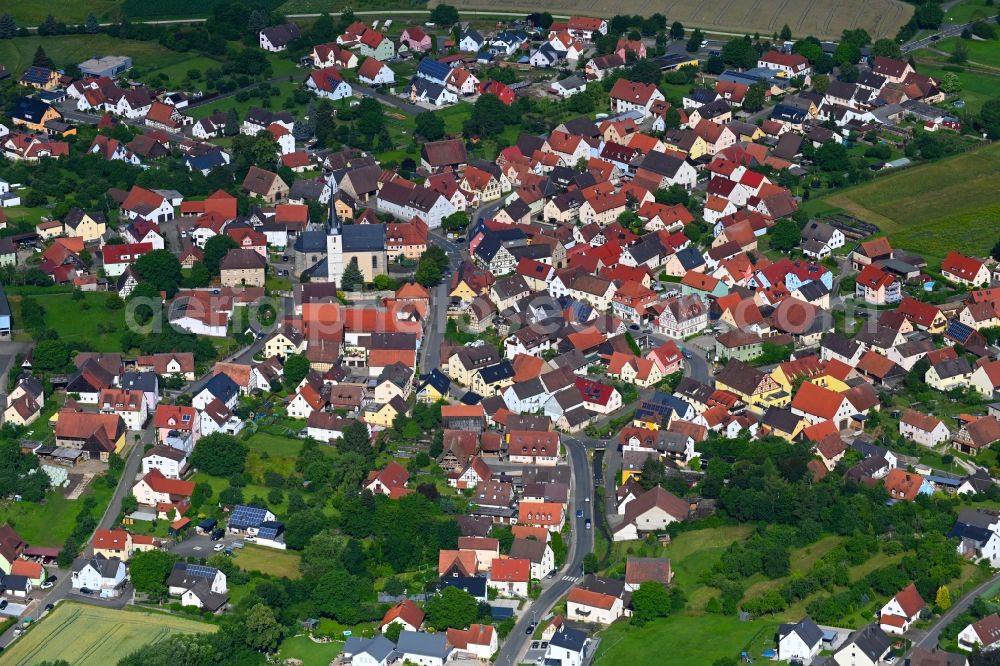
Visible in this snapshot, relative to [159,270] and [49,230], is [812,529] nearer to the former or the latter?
[159,270]

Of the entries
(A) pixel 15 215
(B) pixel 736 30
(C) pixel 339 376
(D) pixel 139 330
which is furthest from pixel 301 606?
(B) pixel 736 30

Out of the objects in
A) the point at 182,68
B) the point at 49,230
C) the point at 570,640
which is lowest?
the point at 570,640

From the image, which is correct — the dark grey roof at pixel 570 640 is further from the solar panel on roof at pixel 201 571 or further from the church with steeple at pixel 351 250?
the church with steeple at pixel 351 250

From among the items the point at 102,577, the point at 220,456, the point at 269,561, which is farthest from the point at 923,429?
the point at 102,577

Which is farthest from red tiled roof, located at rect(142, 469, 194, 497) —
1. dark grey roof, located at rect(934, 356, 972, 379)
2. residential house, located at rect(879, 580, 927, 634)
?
dark grey roof, located at rect(934, 356, 972, 379)

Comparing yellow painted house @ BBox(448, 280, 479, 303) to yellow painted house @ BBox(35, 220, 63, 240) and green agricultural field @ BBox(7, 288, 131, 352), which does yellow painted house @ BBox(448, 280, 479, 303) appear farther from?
yellow painted house @ BBox(35, 220, 63, 240)

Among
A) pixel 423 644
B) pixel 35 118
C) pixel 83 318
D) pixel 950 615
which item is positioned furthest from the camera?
pixel 35 118
